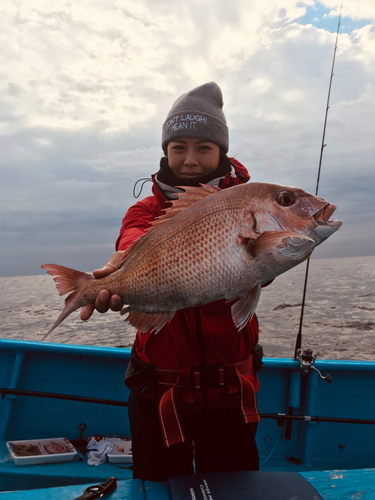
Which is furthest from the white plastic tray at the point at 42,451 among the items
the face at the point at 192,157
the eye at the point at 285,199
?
the eye at the point at 285,199

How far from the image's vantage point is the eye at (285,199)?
189cm

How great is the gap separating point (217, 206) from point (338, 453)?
4012mm

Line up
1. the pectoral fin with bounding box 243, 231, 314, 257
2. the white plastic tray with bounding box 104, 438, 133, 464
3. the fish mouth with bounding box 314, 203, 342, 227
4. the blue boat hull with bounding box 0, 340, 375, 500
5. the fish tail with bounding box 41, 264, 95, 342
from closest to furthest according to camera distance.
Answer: the pectoral fin with bounding box 243, 231, 314, 257 → the fish mouth with bounding box 314, 203, 342, 227 → the fish tail with bounding box 41, 264, 95, 342 → the white plastic tray with bounding box 104, 438, 133, 464 → the blue boat hull with bounding box 0, 340, 375, 500

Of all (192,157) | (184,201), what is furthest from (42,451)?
(192,157)

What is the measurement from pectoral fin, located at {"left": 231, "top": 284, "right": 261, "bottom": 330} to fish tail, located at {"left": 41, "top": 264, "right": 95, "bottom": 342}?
0.91m

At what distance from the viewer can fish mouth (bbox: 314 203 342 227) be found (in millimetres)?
1842

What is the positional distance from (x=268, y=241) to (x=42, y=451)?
3.74m

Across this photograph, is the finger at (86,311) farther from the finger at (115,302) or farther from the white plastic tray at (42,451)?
the white plastic tray at (42,451)

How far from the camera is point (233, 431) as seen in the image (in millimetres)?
2322

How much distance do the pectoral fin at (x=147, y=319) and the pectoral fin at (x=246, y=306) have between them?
1.16 feet

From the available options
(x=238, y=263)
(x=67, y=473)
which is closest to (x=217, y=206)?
(x=238, y=263)

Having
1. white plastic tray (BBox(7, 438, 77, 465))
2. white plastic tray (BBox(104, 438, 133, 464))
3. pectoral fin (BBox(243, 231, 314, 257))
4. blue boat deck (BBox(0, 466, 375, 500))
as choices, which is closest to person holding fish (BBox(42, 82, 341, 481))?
pectoral fin (BBox(243, 231, 314, 257))

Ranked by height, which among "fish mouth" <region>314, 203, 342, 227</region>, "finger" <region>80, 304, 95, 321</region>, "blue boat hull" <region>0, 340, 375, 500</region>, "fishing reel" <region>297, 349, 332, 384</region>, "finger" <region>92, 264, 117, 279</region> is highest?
"fish mouth" <region>314, 203, 342, 227</region>

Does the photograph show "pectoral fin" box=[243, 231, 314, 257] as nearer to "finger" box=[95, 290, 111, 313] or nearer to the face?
"finger" box=[95, 290, 111, 313]
